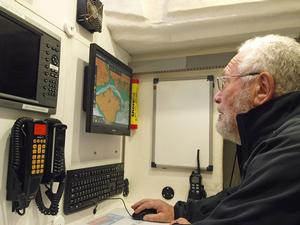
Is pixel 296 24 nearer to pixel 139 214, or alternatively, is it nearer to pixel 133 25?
pixel 133 25

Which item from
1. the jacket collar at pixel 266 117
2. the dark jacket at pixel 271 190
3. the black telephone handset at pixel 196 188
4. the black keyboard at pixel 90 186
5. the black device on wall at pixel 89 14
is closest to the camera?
the dark jacket at pixel 271 190

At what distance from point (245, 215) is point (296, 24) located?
4.01ft

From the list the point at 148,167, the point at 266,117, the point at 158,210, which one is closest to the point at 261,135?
the point at 266,117

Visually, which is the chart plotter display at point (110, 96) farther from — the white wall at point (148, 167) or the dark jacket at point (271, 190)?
the dark jacket at point (271, 190)

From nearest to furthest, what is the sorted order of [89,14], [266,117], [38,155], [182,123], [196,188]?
[266,117]
[38,155]
[89,14]
[196,188]
[182,123]

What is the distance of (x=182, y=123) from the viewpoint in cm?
182

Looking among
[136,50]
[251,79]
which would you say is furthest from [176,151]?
[251,79]

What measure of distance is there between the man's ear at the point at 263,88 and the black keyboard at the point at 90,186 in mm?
829

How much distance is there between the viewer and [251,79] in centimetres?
103

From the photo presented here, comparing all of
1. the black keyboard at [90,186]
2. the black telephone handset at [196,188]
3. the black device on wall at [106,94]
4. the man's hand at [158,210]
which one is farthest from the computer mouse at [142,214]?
the black device on wall at [106,94]

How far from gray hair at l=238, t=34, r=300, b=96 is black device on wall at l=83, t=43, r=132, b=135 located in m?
0.68

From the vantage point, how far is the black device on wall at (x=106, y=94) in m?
1.31

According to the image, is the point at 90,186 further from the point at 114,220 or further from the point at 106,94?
the point at 106,94

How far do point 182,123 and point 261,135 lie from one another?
91 centimetres
